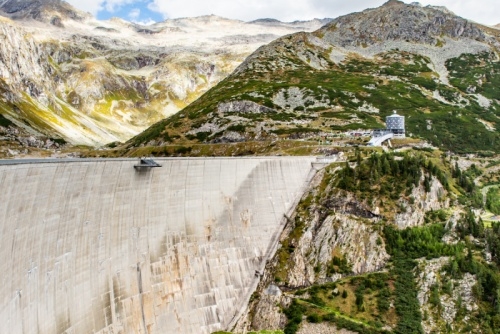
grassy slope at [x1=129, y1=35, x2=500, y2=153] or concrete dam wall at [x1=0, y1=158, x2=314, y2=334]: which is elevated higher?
grassy slope at [x1=129, y1=35, x2=500, y2=153]

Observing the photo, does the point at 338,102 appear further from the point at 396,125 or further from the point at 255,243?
the point at 255,243

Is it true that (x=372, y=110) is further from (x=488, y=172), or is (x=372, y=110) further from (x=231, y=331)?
(x=231, y=331)

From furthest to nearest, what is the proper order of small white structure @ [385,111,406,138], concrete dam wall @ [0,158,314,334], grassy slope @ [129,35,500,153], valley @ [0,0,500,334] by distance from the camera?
grassy slope @ [129,35,500,153], small white structure @ [385,111,406,138], valley @ [0,0,500,334], concrete dam wall @ [0,158,314,334]

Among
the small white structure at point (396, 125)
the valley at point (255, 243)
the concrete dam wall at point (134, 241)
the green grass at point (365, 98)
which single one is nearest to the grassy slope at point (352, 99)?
the green grass at point (365, 98)

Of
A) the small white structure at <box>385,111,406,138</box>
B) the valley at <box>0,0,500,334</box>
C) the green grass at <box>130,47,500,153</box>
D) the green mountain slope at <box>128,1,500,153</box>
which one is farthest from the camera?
the green grass at <box>130,47,500,153</box>

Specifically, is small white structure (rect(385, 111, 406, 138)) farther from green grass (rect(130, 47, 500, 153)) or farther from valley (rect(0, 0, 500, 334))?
green grass (rect(130, 47, 500, 153))

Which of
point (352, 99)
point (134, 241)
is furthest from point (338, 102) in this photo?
point (134, 241)

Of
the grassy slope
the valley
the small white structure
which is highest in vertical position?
the grassy slope

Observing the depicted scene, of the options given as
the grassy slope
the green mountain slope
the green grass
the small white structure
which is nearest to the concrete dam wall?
the small white structure

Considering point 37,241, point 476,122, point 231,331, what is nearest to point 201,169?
point 231,331
